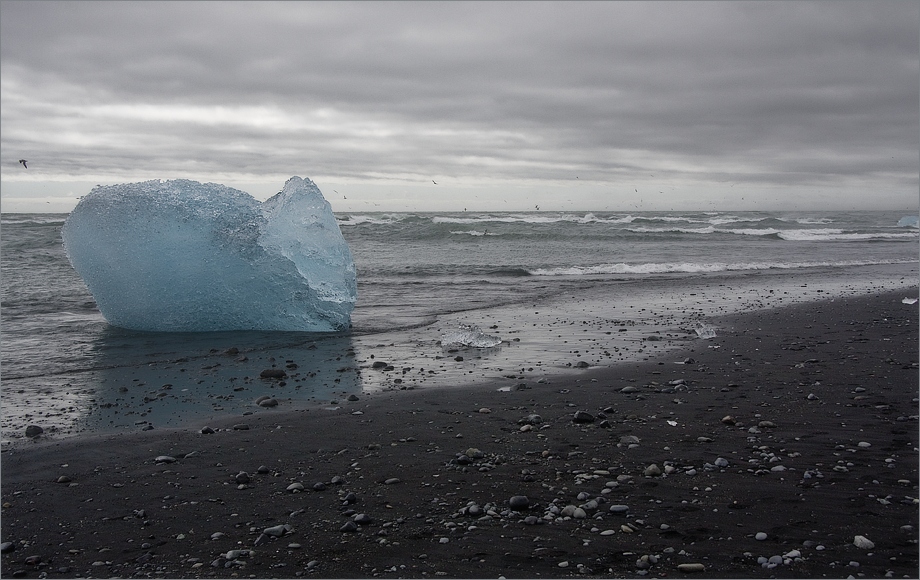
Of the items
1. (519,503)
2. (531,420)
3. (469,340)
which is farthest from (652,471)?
(469,340)

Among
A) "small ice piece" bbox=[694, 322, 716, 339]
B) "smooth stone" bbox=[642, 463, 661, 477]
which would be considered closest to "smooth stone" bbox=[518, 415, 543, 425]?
"smooth stone" bbox=[642, 463, 661, 477]

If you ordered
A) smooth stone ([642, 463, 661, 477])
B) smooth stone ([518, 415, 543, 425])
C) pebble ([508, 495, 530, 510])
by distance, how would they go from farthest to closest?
smooth stone ([518, 415, 543, 425]) < smooth stone ([642, 463, 661, 477]) < pebble ([508, 495, 530, 510])

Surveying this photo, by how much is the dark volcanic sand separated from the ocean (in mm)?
940

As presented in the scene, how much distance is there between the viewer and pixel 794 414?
20.1 ft

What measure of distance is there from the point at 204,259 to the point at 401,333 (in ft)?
10.9

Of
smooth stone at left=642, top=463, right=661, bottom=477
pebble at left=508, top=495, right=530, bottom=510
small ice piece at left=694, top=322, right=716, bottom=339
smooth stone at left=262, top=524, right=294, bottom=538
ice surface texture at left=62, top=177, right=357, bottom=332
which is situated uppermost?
ice surface texture at left=62, top=177, right=357, bottom=332

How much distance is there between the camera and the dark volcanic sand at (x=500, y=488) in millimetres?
3689

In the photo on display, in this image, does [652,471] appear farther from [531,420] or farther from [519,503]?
[531,420]

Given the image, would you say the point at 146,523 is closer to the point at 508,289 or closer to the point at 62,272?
the point at 508,289

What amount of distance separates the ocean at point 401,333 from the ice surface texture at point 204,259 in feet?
1.24

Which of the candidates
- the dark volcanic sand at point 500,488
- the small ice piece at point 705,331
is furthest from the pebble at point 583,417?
the small ice piece at point 705,331

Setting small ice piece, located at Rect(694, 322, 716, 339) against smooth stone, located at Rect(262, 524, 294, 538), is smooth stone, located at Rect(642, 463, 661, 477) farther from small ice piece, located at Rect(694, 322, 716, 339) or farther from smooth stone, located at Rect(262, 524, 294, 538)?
small ice piece, located at Rect(694, 322, 716, 339)

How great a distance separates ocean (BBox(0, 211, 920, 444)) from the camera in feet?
24.2

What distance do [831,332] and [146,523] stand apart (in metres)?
9.92
